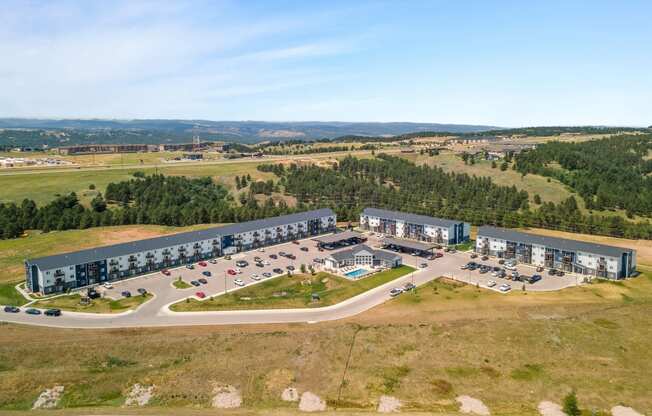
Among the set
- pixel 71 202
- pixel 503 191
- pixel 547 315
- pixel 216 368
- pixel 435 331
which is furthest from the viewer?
pixel 503 191

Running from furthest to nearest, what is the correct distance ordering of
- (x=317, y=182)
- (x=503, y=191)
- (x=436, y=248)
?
(x=317, y=182) → (x=503, y=191) → (x=436, y=248)

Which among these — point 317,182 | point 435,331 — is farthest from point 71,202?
point 435,331

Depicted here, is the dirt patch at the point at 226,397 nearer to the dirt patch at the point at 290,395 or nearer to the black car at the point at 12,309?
the dirt patch at the point at 290,395

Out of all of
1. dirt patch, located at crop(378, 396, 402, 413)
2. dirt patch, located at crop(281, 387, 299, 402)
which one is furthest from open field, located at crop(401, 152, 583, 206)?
dirt patch, located at crop(281, 387, 299, 402)

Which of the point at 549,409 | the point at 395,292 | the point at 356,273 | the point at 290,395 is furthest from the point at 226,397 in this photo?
the point at 356,273

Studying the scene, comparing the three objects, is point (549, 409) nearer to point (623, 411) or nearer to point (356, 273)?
point (623, 411)

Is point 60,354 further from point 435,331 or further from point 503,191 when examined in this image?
point 503,191
